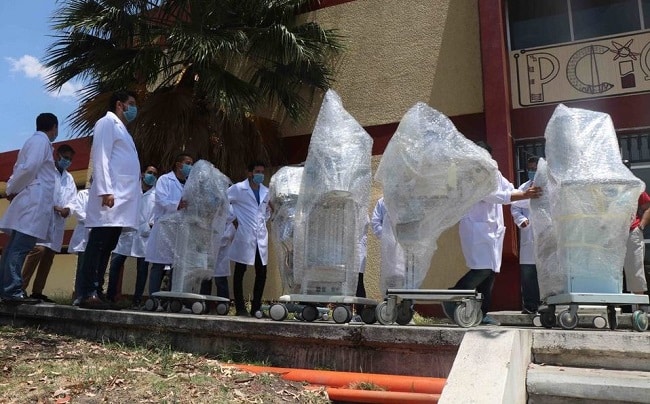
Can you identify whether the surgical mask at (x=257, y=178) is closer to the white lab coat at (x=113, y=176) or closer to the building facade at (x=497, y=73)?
the white lab coat at (x=113, y=176)

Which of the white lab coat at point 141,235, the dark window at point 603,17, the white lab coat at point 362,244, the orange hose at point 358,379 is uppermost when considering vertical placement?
the dark window at point 603,17

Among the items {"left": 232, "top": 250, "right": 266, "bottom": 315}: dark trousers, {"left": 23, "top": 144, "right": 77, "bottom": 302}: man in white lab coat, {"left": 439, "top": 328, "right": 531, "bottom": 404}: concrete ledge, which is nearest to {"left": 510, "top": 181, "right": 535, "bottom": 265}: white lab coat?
{"left": 232, "top": 250, "right": 266, "bottom": 315}: dark trousers

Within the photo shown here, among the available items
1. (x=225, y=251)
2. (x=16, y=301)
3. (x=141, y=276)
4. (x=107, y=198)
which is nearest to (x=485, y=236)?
(x=107, y=198)

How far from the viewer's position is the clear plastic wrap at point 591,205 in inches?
145

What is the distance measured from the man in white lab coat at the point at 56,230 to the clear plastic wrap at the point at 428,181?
3.58 meters

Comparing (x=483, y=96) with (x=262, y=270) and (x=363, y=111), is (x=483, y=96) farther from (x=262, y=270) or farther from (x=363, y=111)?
(x=262, y=270)

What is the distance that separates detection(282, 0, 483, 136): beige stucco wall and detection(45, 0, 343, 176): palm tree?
0.40 m

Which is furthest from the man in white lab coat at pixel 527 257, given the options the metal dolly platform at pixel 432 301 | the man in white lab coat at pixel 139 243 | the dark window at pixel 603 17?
the man in white lab coat at pixel 139 243

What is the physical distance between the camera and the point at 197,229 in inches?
216

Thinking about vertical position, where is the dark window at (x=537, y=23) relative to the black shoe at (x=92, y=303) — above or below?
above

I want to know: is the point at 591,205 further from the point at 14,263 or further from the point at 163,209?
the point at 14,263

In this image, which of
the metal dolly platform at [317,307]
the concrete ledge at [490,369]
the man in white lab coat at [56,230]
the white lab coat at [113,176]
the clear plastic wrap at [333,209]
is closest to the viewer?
the concrete ledge at [490,369]

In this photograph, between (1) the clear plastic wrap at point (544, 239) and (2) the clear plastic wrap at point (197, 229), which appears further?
(2) the clear plastic wrap at point (197, 229)

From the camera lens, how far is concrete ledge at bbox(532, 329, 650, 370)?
2803 mm
